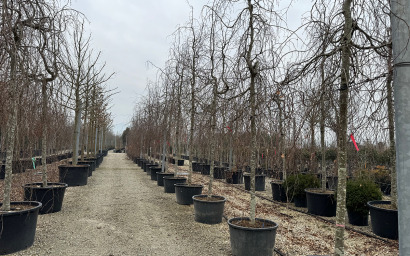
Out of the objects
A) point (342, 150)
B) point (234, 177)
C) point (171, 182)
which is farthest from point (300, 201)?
point (342, 150)

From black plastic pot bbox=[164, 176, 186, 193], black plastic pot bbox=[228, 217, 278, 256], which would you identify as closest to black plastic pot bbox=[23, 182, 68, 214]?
black plastic pot bbox=[164, 176, 186, 193]

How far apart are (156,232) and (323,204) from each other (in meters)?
3.78

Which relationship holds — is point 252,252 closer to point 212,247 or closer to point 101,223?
point 212,247

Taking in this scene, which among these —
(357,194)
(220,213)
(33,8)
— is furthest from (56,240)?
(357,194)

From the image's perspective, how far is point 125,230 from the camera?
4977 mm

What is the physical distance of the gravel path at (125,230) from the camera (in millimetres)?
4094

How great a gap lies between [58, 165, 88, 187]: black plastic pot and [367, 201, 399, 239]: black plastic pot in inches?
322

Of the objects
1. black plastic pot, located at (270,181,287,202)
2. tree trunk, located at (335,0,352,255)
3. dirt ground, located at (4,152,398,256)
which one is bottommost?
dirt ground, located at (4,152,398,256)

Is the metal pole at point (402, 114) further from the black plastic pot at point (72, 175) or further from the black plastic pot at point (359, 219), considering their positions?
the black plastic pot at point (72, 175)

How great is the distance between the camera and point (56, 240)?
4.32 meters

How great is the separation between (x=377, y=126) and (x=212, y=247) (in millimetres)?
2723

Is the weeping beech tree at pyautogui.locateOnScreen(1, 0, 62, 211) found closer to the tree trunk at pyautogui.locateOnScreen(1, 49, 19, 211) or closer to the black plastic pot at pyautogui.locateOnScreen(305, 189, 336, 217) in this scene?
the tree trunk at pyautogui.locateOnScreen(1, 49, 19, 211)

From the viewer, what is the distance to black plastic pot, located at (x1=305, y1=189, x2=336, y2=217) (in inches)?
257

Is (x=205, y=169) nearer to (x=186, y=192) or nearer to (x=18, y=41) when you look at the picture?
(x=186, y=192)
